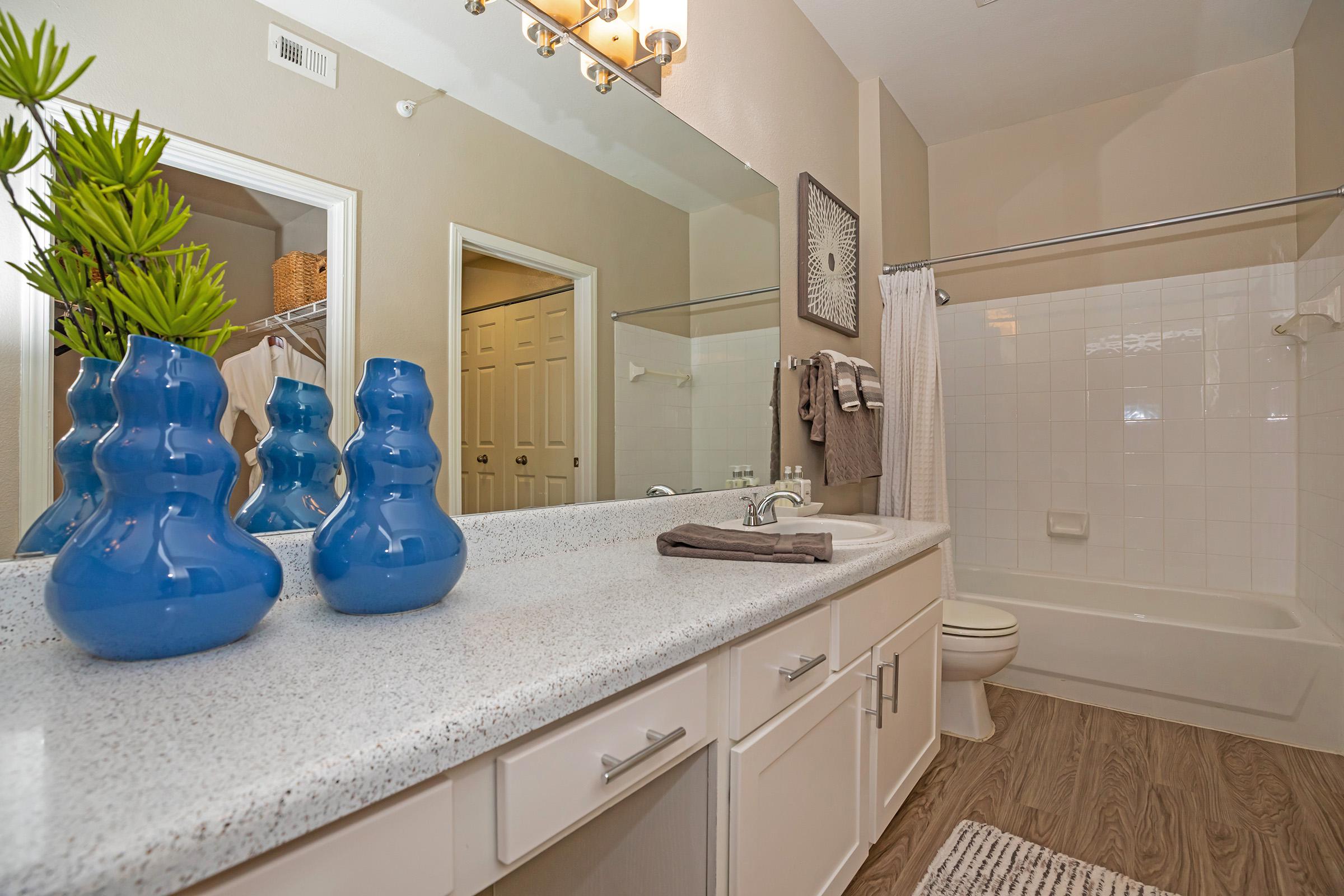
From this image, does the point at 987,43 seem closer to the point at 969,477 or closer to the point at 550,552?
the point at 969,477

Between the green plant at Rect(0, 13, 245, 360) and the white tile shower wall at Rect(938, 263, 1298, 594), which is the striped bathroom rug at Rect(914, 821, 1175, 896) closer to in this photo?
the green plant at Rect(0, 13, 245, 360)

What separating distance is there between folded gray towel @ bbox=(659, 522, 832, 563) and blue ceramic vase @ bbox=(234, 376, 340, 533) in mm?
600

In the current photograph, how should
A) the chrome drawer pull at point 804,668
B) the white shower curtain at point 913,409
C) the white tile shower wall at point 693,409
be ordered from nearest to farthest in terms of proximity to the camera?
the chrome drawer pull at point 804,668 → the white tile shower wall at point 693,409 → the white shower curtain at point 913,409

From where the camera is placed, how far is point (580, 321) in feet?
4.46

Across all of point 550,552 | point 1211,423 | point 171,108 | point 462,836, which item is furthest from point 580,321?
point 1211,423

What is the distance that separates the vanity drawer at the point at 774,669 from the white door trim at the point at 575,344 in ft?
1.77


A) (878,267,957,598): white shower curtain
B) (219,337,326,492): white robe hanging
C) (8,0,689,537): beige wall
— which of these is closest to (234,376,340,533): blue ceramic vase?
(219,337,326,492): white robe hanging

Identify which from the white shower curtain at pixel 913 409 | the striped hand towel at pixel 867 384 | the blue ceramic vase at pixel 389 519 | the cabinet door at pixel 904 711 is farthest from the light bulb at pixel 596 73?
the white shower curtain at pixel 913 409

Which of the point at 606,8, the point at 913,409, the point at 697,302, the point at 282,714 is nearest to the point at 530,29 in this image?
the point at 606,8

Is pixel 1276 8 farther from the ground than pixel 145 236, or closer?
farther from the ground

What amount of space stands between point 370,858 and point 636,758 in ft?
0.97

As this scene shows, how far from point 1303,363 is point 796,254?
209cm

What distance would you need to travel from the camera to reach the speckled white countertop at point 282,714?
1.23 ft

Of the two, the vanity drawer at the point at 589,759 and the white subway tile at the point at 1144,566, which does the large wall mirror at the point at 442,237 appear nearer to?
the vanity drawer at the point at 589,759
